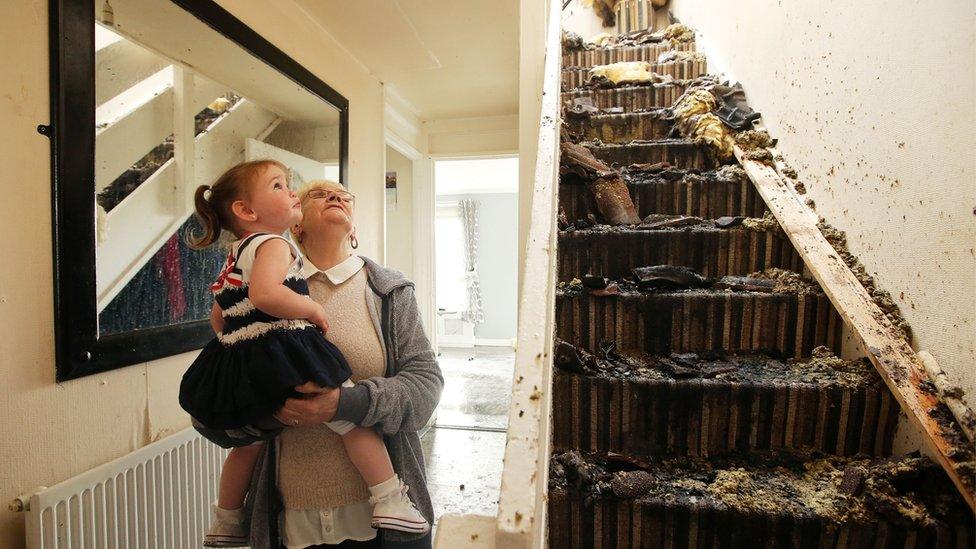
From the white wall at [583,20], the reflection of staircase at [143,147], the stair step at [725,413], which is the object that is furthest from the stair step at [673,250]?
the white wall at [583,20]

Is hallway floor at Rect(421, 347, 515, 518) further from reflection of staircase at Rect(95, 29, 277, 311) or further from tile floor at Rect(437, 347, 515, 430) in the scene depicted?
reflection of staircase at Rect(95, 29, 277, 311)

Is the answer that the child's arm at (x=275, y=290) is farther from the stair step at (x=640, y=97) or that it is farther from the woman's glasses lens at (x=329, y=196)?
the stair step at (x=640, y=97)

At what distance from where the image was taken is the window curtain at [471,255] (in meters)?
8.49

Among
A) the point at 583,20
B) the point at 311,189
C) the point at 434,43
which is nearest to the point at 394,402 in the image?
the point at 311,189

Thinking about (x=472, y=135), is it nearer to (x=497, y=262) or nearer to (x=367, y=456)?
(x=367, y=456)

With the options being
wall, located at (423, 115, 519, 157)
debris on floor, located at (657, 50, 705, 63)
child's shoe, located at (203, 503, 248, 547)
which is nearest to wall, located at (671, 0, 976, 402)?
debris on floor, located at (657, 50, 705, 63)

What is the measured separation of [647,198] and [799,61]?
79 cm

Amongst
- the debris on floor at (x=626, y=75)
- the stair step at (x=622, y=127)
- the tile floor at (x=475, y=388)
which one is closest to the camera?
the stair step at (x=622, y=127)

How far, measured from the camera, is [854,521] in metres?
0.92

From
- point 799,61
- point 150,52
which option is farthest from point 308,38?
point 799,61

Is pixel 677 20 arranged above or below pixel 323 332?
above

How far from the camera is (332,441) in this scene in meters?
0.98

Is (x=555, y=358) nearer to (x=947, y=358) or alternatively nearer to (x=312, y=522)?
(x=312, y=522)

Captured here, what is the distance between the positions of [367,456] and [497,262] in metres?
7.68
